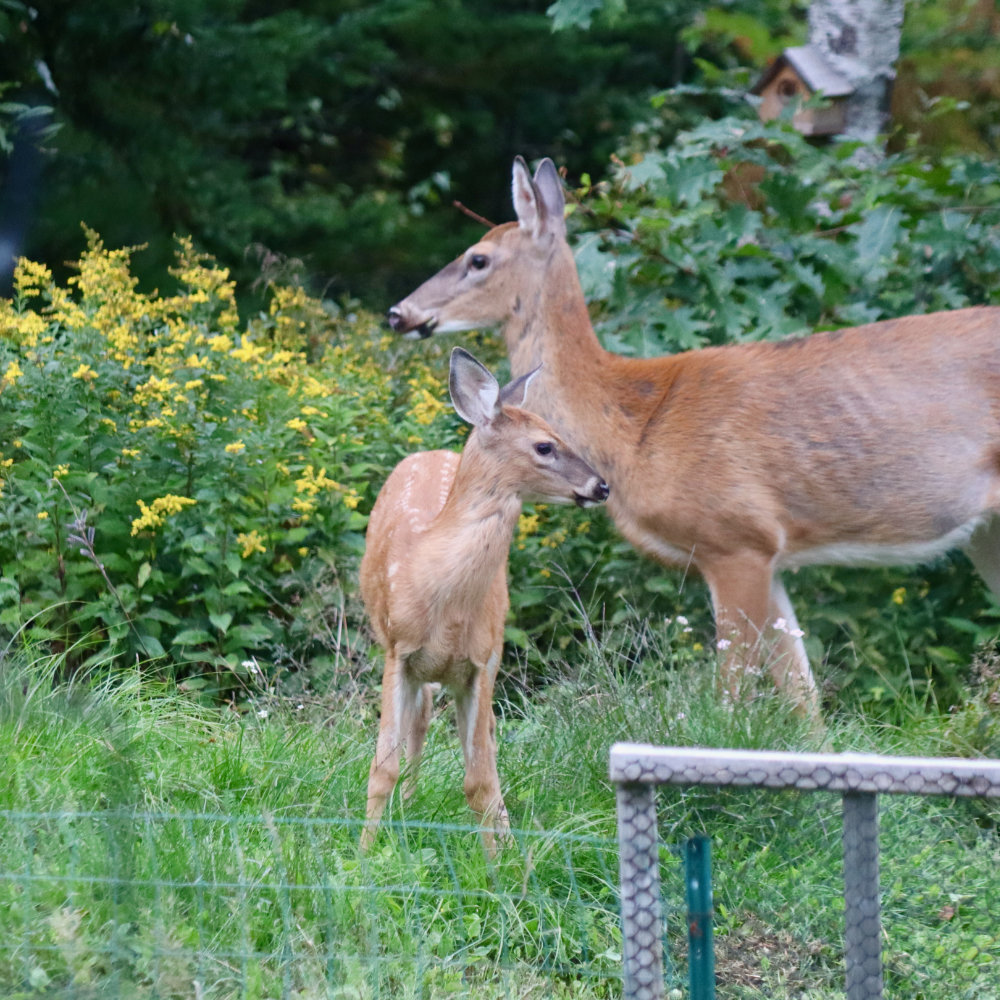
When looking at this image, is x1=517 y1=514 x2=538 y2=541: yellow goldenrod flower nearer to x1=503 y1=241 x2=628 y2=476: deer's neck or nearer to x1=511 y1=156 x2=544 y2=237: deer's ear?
x1=503 y1=241 x2=628 y2=476: deer's neck

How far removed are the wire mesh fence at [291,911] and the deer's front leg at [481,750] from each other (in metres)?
0.15

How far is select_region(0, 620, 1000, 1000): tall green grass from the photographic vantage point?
3.31 m

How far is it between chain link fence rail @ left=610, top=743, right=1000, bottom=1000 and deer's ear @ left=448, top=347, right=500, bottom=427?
195 centimetres

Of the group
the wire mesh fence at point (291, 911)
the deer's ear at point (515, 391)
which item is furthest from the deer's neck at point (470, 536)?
the wire mesh fence at point (291, 911)

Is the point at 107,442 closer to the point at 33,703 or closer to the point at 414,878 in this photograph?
the point at 33,703

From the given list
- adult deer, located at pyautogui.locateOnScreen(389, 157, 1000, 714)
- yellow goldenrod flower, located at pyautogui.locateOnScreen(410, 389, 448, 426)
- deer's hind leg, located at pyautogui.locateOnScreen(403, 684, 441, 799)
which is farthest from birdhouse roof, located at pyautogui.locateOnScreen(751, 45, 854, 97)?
deer's hind leg, located at pyautogui.locateOnScreen(403, 684, 441, 799)

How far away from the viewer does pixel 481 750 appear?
164 inches

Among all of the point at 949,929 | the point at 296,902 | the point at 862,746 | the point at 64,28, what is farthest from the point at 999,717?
the point at 64,28

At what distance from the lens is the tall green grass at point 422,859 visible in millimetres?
3312

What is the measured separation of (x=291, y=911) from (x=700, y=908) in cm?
131

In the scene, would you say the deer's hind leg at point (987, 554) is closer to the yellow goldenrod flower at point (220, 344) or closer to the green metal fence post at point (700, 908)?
the yellow goldenrod flower at point (220, 344)

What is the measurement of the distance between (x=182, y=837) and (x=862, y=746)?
2446 mm

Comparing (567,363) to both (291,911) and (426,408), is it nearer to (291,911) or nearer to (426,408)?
(426,408)

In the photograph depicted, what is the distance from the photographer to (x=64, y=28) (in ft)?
31.9
